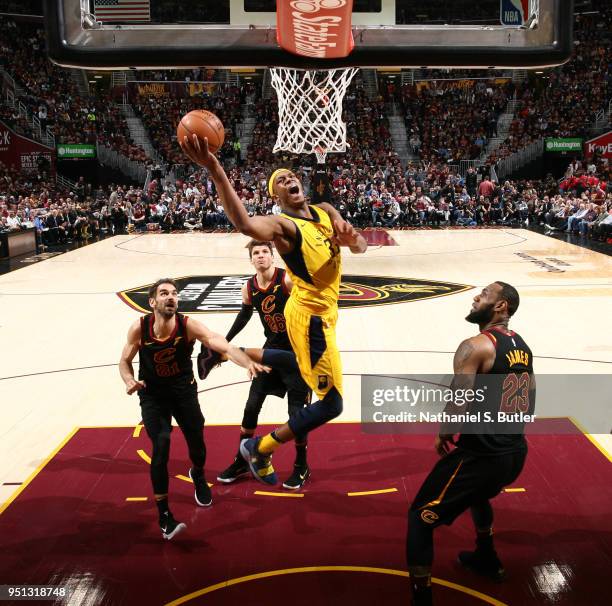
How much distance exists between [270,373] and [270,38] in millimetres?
2546

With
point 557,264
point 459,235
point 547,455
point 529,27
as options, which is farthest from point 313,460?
point 459,235

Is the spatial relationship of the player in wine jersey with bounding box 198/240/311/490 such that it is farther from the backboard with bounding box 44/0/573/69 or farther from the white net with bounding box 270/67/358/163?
the white net with bounding box 270/67/358/163

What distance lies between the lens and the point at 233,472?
16.7 ft

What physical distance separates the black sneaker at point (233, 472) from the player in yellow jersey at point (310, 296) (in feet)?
1.60

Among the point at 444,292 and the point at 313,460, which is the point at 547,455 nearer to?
the point at 313,460

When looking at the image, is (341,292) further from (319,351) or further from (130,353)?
(130,353)

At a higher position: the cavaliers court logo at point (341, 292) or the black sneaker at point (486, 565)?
the black sneaker at point (486, 565)

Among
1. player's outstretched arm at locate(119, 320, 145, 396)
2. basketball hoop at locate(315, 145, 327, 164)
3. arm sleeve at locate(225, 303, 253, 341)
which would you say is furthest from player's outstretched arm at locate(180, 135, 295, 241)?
basketball hoop at locate(315, 145, 327, 164)

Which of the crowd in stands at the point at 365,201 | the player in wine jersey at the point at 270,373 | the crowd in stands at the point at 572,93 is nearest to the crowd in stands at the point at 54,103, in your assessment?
the crowd in stands at the point at 365,201

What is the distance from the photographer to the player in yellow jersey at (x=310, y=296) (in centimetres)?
423

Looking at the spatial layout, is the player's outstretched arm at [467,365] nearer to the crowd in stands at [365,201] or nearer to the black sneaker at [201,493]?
the black sneaker at [201,493]

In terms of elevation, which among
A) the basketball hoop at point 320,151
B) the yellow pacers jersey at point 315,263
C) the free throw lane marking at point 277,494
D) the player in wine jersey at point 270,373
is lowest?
the free throw lane marking at point 277,494

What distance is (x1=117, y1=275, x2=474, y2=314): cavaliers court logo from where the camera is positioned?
11430mm

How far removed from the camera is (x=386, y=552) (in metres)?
4.11
